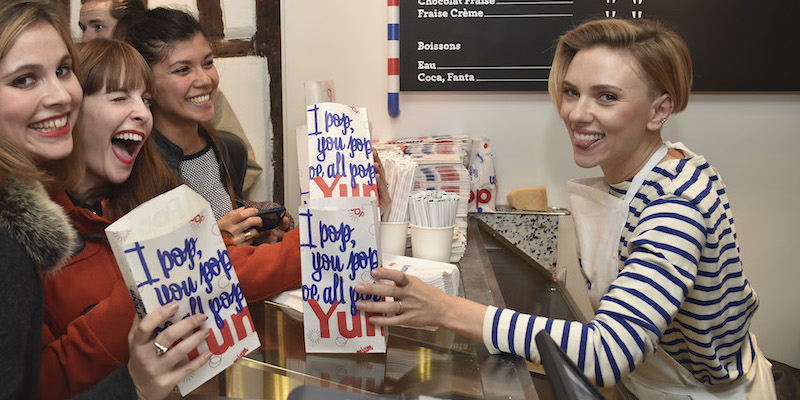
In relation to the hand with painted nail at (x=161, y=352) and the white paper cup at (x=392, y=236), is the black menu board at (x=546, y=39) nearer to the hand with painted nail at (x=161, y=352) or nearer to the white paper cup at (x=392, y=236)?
the white paper cup at (x=392, y=236)

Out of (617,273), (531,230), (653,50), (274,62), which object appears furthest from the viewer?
(274,62)

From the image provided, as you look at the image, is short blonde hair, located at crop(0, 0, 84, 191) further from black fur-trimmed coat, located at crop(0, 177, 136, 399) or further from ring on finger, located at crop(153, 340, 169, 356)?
ring on finger, located at crop(153, 340, 169, 356)

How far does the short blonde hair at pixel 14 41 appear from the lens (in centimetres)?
115

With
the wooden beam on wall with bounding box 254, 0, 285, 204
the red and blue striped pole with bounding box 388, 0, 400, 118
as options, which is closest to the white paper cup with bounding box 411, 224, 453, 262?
the red and blue striped pole with bounding box 388, 0, 400, 118

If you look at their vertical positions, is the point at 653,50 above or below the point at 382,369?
above

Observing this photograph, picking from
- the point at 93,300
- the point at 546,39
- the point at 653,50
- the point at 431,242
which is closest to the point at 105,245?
the point at 93,300

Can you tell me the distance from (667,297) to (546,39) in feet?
5.75

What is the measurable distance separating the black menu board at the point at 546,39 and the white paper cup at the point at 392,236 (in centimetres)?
120


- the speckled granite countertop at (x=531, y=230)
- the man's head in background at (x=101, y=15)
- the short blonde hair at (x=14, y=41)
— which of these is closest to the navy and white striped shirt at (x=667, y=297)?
the short blonde hair at (x=14, y=41)

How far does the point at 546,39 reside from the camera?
2.78m

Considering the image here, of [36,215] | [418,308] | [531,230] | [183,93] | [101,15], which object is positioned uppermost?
[101,15]

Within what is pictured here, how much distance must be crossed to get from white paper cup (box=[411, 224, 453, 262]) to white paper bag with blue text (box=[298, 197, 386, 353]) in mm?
504

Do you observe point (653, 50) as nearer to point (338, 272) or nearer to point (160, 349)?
point (338, 272)

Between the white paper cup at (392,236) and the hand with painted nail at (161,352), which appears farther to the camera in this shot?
the white paper cup at (392,236)
